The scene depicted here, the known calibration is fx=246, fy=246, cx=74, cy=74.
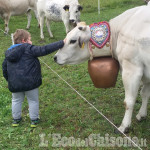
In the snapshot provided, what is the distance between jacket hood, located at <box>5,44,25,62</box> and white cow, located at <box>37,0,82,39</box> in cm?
507

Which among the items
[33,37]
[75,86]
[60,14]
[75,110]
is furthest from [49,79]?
[33,37]

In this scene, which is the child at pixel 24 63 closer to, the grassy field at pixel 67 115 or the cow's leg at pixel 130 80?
the grassy field at pixel 67 115

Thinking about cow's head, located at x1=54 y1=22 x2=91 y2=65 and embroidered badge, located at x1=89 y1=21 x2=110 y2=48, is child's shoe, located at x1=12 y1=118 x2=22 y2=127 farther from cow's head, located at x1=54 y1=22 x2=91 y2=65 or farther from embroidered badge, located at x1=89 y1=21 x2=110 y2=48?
embroidered badge, located at x1=89 y1=21 x2=110 y2=48

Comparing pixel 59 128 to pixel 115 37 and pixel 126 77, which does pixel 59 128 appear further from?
pixel 115 37

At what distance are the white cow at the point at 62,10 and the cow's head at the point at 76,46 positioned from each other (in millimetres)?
4830

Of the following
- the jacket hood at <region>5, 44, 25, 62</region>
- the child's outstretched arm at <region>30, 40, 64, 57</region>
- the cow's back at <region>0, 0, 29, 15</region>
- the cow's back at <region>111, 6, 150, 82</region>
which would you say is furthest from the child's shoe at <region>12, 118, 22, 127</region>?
the cow's back at <region>0, 0, 29, 15</region>

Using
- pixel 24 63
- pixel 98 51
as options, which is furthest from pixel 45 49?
pixel 98 51

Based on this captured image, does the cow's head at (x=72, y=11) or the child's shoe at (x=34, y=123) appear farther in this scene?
the cow's head at (x=72, y=11)

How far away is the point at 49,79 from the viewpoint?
5453 mm

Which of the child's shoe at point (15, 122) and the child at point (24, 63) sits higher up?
the child at point (24, 63)

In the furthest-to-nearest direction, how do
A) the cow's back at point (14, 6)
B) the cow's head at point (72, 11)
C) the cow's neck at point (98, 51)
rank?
the cow's back at point (14, 6) → the cow's head at point (72, 11) → the cow's neck at point (98, 51)

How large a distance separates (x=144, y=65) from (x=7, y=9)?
26.7 ft

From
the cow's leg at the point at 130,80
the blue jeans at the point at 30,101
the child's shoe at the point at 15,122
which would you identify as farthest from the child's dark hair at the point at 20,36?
the cow's leg at the point at 130,80

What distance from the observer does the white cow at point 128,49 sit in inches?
115
